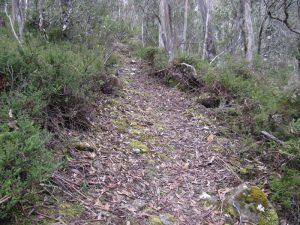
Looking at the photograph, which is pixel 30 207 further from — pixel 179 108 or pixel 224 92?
pixel 224 92

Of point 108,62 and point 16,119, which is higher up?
point 108,62

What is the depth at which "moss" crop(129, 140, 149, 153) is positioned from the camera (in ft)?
14.6

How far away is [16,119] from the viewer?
3143mm

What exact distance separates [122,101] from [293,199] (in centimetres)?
362

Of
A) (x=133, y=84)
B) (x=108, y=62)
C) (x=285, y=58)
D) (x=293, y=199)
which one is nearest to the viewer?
(x=293, y=199)

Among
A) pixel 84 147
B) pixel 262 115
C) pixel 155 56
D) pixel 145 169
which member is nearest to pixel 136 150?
pixel 145 169

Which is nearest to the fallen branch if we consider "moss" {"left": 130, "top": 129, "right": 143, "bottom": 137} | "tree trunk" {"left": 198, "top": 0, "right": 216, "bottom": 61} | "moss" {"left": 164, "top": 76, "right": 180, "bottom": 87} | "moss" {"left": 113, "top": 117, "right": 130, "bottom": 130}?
"moss" {"left": 130, "top": 129, "right": 143, "bottom": 137}

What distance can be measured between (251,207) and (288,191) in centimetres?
52

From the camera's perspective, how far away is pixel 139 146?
4527mm

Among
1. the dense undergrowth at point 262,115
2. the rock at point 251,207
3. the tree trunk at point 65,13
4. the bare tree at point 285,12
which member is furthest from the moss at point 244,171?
the tree trunk at point 65,13

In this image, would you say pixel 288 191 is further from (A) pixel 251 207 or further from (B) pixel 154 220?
(B) pixel 154 220

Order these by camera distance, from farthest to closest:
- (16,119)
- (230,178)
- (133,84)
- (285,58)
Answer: (285,58), (133,84), (230,178), (16,119)

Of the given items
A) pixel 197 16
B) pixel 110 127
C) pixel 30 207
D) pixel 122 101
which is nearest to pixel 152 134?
pixel 110 127

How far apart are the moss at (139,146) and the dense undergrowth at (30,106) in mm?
933
